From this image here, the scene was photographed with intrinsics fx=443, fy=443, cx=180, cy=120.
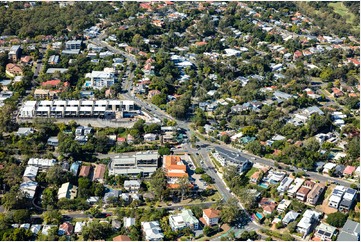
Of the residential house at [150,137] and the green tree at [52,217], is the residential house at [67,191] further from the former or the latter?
the residential house at [150,137]

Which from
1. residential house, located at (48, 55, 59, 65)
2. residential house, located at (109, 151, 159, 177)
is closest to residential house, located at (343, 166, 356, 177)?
residential house, located at (109, 151, 159, 177)

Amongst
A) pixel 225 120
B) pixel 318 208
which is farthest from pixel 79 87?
pixel 318 208

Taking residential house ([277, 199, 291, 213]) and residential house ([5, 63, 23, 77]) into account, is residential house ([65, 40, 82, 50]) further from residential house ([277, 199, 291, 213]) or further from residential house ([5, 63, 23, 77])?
residential house ([277, 199, 291, 213])

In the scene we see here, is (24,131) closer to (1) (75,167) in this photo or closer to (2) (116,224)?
(1) (75,167)

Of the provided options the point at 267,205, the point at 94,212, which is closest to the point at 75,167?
the point at 94,212

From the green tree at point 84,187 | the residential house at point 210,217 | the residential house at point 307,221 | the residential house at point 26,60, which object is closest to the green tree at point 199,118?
the green tree at point 84,187
